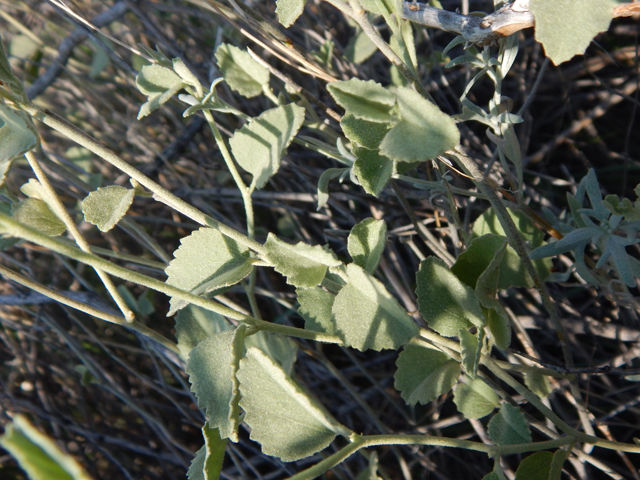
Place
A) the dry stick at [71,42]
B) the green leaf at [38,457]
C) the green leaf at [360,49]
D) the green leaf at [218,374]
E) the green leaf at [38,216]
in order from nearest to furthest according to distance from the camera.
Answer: the green leaf at [38,457], the green leaf at [218,374], the green leaf at [38,216], the green leaf at [360,49], the dry stick at [71,42]

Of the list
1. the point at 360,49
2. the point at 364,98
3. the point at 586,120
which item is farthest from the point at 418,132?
the point at 586,120

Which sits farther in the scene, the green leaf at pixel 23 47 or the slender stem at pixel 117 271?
the green leaf at pixel 23 47

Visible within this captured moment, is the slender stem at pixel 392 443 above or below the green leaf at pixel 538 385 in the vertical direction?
above

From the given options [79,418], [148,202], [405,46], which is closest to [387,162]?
[405,46]

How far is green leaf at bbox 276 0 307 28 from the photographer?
1.46 ft

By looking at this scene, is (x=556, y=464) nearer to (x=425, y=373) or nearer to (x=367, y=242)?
(x=425, y=373)

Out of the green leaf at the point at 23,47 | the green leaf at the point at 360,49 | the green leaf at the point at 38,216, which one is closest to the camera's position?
the green leaf at the point at 38,216

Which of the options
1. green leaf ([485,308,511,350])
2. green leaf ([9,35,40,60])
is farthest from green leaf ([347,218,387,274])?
green leaf ([9,35,40,60])

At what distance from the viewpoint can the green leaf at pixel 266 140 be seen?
0.52m

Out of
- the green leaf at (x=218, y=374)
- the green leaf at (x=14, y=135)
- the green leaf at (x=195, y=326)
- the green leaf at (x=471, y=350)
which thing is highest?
the green leaf at (x=14, y=135)

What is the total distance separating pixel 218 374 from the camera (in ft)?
1.46

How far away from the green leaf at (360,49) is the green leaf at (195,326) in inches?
17.8

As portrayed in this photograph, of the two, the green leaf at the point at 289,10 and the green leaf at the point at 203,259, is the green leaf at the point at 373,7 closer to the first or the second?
the green leaf at the point at 289,10

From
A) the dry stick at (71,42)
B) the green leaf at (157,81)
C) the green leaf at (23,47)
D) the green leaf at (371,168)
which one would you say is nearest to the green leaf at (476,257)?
the green leaf at (371,168)
